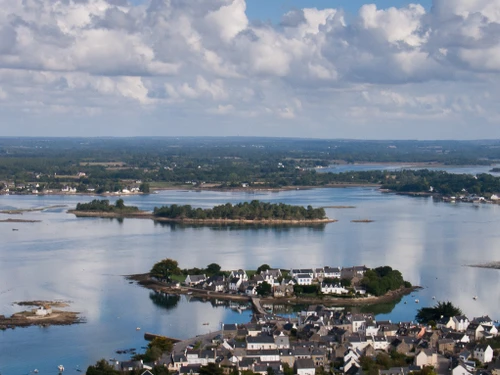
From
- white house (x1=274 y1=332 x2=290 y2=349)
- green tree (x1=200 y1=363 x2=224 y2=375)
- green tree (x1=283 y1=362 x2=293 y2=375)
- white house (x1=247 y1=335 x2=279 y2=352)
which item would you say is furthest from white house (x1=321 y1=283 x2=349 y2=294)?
green tree (x1=200 y1=363 x2=224 y2=375)

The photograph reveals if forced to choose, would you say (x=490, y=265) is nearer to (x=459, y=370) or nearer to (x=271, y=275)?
(x=271, y=275)

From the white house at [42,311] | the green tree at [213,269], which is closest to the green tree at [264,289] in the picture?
the green tree at [213,269]

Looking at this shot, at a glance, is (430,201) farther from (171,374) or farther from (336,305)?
(171,374)

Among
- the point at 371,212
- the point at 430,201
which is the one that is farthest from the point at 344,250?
the point at 430,201

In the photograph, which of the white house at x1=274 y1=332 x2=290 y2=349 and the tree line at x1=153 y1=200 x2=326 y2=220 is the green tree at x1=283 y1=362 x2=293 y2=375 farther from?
the tree line at x1=153 y1=200 x2=326 y2=220

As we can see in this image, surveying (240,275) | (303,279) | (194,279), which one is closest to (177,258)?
(194,279)

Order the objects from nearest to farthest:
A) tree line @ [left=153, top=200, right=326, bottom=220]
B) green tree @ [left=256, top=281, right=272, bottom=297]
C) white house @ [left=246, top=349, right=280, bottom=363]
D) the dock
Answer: white house @ [left=246, top=349, right=280, bottom=363] → the dock → green tree @ [left=256, top=281, right=272, bottom=297] → tree line @ [left=153, top=200, right=326, bottom=220]
